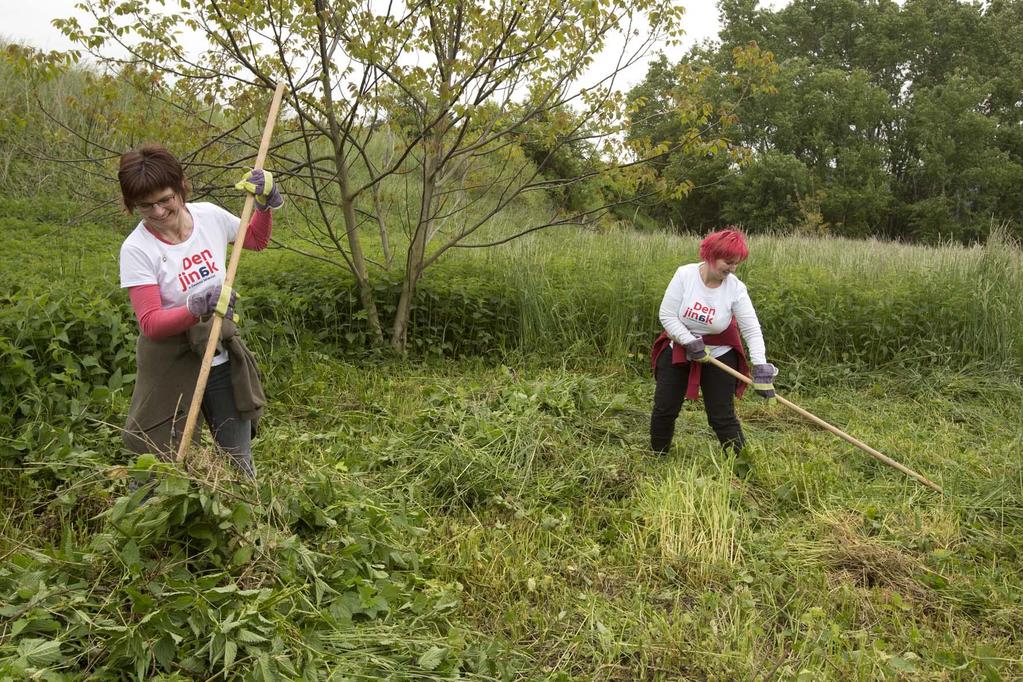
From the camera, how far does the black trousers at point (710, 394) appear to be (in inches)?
162

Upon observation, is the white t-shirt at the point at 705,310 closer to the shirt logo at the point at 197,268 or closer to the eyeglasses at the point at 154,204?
the shirt logo at the point at 197,268

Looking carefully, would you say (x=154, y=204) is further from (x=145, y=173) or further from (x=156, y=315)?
(x=156, y=315)

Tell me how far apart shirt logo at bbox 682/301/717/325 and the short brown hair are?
2.54 m

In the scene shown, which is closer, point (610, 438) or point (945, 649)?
point (945, 649)

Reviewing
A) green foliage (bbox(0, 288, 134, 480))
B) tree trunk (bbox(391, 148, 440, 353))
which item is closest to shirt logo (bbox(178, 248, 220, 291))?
green foliage (bbox(0, 288, 134, 480))

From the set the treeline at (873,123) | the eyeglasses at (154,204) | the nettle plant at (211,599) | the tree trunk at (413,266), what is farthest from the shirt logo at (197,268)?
the treeline at (873,123)

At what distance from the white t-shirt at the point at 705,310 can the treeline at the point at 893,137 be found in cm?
1751

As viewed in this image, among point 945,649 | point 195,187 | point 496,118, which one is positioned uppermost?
point 496,118

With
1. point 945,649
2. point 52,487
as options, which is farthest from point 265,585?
point 945,649

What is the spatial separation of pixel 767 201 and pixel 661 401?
20.9 meters

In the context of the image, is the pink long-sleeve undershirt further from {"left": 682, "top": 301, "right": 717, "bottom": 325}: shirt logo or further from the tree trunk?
the tree trunk

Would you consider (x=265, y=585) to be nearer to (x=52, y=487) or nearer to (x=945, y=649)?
(x=52, y=487)

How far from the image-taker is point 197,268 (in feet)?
8.90

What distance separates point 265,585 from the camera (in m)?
2.49
